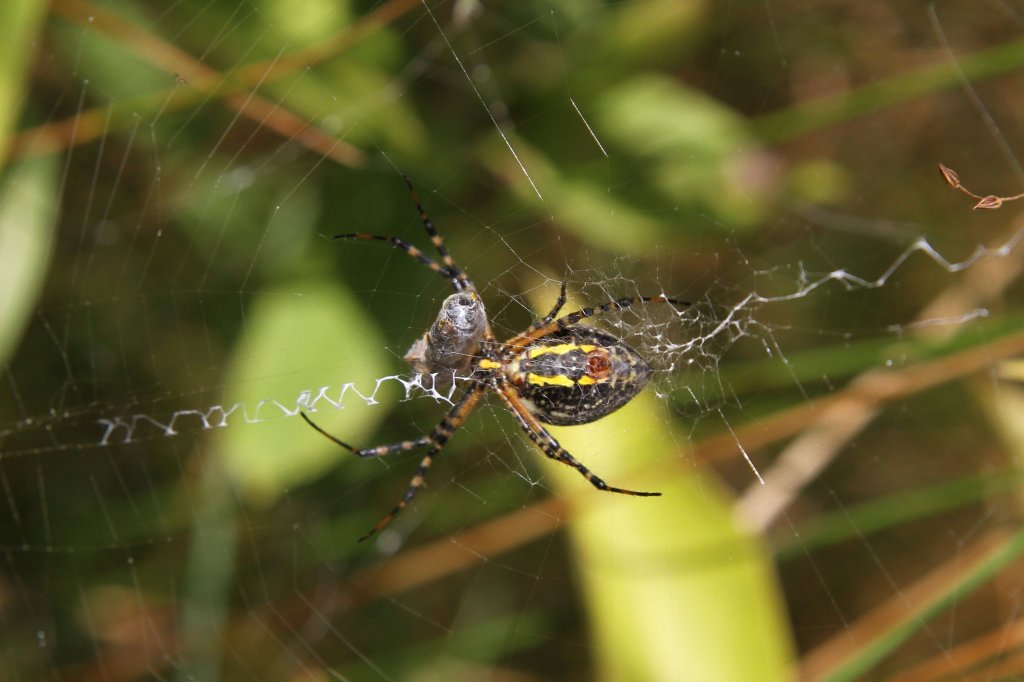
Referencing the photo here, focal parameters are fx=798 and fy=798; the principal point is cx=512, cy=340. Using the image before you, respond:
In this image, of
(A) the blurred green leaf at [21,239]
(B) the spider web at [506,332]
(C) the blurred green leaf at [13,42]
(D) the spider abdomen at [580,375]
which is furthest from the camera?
(A) the blurred green leaf at [21,239]

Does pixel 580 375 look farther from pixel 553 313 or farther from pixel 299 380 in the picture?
pixel 299 380

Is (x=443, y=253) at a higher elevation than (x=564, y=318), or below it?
higher

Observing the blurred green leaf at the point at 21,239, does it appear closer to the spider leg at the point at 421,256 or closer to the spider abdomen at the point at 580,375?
the spider leg at the point at 421,256

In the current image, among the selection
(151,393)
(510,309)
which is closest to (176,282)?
(151,393)

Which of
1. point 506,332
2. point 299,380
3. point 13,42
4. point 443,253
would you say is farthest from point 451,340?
point 13,42

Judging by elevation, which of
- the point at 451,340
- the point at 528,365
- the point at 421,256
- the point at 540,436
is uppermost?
the point at 421,256

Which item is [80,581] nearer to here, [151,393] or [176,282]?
[151,393]

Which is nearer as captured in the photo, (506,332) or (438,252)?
(506,332)

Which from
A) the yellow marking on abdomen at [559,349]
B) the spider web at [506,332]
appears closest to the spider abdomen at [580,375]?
the yellow marking on abdomen at [559,349]
